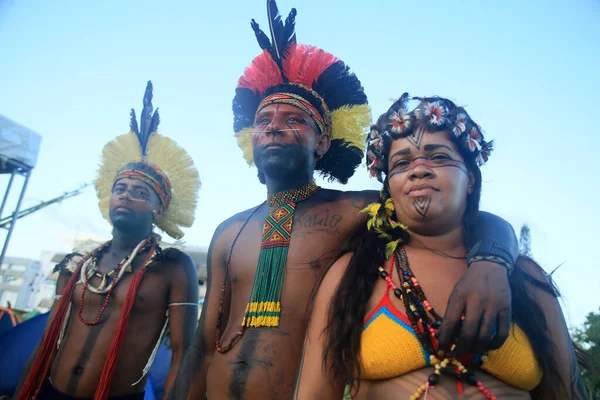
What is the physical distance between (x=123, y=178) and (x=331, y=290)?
9.82 feet

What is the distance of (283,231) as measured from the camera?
8.56ft

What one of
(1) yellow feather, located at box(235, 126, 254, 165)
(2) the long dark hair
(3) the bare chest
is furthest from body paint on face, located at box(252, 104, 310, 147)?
(3) the bare chest

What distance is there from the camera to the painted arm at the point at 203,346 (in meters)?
2.57

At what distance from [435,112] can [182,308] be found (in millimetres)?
2710

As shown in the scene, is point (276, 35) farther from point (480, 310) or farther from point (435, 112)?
point (480, 310)

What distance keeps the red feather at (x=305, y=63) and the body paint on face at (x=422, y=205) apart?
5.05 ft

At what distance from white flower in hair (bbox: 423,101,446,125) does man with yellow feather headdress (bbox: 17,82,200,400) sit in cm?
265

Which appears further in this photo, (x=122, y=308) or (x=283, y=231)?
(x=122, y=308)

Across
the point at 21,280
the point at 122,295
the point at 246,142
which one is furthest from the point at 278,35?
the point at 21,280

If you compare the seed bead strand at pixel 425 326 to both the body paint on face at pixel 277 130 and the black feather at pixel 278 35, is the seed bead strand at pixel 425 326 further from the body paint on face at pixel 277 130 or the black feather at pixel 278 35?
the black feather at pixel 278 35

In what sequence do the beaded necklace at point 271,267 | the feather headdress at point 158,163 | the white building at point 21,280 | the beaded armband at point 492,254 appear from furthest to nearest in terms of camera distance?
the white building at point 21,280 → the feather headdress at point 158,163 → the beaded necklace at point 271,267 → the beaded armband at point 492,254

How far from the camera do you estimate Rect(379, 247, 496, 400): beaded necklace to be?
1.59 meters

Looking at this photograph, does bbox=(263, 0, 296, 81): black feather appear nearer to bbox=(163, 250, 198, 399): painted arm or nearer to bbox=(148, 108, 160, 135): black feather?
bbox=(163, 250, 198, 399): painted arm

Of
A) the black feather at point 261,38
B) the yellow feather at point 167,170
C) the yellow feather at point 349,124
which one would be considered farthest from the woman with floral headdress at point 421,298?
the yellow feather at point 167,170
